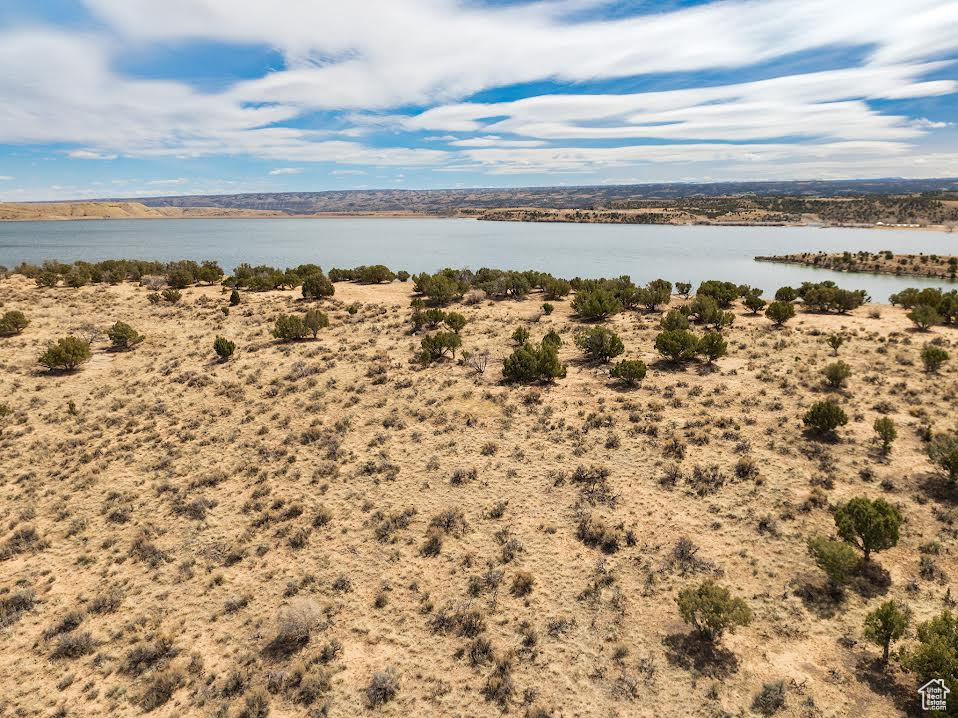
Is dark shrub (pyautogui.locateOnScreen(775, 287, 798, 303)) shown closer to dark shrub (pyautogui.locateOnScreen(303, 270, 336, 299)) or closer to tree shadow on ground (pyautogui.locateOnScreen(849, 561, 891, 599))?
tree shadow on ground (pyautogui.locateOnScreen(849, 561, 891, 599))

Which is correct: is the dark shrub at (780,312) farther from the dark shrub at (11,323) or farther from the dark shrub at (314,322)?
the dark shrub at (11,323)

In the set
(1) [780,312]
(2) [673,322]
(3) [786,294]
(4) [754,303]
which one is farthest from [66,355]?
(3) [786,294]

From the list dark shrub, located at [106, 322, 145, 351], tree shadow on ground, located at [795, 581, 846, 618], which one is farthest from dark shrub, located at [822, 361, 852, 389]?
dark shrub, located at [106, 322, 145, 351]

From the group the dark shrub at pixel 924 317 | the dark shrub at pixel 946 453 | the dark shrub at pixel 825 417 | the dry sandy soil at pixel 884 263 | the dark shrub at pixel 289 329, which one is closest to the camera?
the dark shrub at pixel 946 453

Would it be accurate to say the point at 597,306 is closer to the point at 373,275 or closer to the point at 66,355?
the point at 373,275

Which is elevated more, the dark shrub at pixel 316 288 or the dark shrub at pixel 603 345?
the dark shrub at pixel 316 288

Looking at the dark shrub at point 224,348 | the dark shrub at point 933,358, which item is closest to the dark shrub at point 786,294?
the dark shrub at point 933,358

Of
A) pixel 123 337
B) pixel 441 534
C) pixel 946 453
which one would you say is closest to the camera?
pixel 441 534

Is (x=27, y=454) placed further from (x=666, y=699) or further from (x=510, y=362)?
(x=666, y=699)
